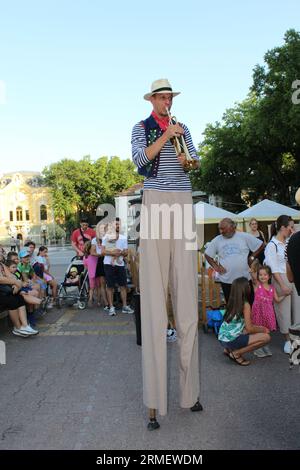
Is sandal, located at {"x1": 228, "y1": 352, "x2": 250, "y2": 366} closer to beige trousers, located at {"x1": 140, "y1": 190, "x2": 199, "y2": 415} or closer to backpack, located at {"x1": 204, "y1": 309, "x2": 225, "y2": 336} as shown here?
backpack, located at {"x1": 204, "y1": 309, "x2": 225, "y2": 336}

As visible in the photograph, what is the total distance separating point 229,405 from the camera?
13.0 feet

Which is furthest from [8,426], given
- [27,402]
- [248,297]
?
[248,297]

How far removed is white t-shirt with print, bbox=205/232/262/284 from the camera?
21.5 ft

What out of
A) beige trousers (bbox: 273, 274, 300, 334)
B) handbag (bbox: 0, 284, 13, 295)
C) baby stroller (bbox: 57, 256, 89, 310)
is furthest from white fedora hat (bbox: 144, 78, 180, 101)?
baby stroller (bbox: 57, 256, 89, 310)

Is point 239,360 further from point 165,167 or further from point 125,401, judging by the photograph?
point 165,167

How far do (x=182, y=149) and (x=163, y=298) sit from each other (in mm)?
1126

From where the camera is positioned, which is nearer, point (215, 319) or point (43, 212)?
point (215, 319)

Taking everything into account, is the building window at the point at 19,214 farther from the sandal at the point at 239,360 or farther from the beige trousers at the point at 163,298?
the beige trousers at the point at 163,298

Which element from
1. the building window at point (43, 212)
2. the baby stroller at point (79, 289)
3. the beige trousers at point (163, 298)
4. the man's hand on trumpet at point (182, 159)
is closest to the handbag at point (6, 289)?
the baby stroller at point (79, 289)

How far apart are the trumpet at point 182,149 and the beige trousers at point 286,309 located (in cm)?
303

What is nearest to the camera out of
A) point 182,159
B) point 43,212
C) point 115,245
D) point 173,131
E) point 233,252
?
point 173,131

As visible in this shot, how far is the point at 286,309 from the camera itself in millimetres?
6074

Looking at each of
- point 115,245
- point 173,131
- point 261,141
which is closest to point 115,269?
point 115,245

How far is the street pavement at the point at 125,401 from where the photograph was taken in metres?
3.32
